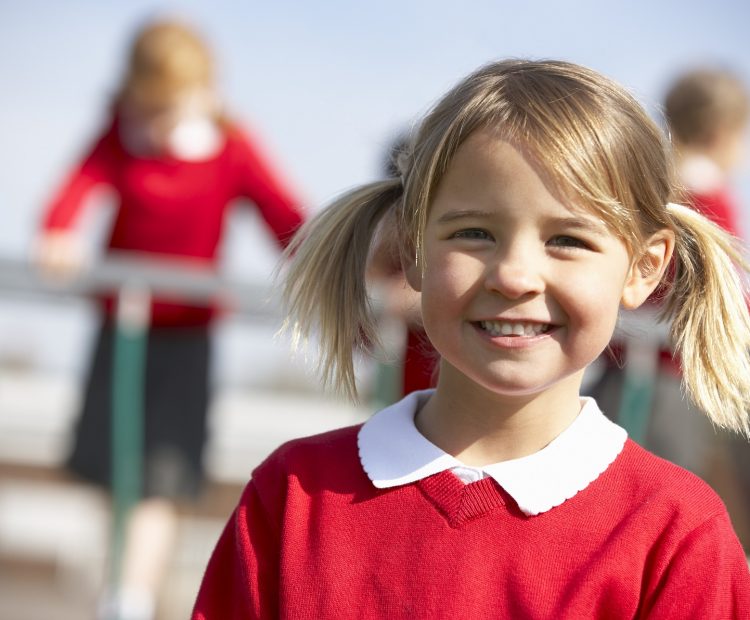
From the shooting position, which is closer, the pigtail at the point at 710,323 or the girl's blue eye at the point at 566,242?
the girl's blue eye at the point at 566,242

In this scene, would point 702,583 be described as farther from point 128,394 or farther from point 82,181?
point 82,181

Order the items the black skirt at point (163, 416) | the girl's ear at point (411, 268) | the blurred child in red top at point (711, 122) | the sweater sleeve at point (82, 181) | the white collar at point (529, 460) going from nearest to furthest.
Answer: the white collar at point (529, 460) → the girl's ear at point (411, 268) → the blurred child in red top at point (711, 122) → the black skirt at point (163, 416) → the sweater sleeve at point (82, 181)

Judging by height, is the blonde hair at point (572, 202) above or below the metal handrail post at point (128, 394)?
above

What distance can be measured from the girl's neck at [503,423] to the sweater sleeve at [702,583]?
277 mm

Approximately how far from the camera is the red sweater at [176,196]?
4.20 m

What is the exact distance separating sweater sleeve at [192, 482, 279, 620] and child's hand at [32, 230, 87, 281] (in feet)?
7.91

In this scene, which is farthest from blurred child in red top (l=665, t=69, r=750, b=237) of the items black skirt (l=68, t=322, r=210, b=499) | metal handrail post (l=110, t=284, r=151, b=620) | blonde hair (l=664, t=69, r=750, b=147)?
metal handrail post (l=110, t=284, r=151, b=620)

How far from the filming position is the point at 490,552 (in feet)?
6.02

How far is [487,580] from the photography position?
1.82 meters

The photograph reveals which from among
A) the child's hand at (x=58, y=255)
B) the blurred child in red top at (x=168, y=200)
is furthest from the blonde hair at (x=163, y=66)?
the child's hand at (x=58, y=255)

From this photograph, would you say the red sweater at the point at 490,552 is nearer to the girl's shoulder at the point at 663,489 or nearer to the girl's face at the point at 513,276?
the girl's shoulder at the point at 663,489

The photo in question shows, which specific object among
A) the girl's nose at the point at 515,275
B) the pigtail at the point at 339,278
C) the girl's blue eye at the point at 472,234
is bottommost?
the pigtail at the point at 339,278

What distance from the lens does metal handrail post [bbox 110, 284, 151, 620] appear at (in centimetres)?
421

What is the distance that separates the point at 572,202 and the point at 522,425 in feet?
1.16
